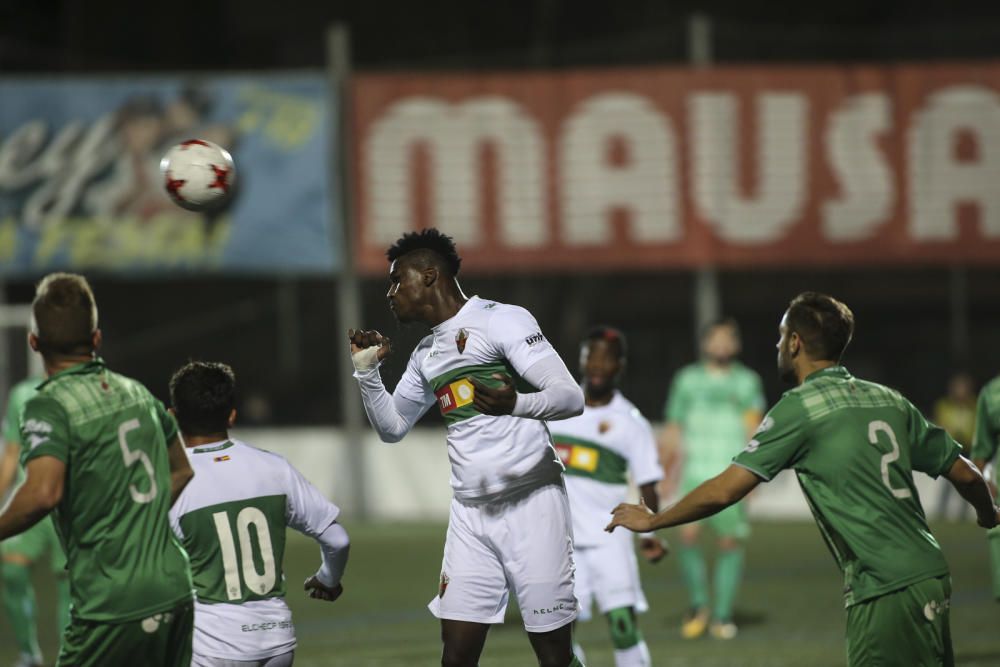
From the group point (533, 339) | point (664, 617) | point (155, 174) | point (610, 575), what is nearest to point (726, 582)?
point (664, 617)

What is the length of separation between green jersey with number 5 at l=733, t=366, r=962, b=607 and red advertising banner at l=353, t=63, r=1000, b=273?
1403 cm

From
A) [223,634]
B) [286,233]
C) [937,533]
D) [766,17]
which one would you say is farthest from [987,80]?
[223,634]

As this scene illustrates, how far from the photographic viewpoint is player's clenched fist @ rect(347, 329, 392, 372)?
6.33 metres

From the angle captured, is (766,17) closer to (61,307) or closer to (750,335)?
(750,335)

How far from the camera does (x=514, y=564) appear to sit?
20.5 ft

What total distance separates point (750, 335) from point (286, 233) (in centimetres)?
1103

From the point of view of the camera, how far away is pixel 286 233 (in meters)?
19.5

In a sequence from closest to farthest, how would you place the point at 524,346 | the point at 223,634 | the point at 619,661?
1. the point at 223,634
2. the point at 524,346
3. the point at 619,661

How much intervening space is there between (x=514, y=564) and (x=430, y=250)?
4.46 feet

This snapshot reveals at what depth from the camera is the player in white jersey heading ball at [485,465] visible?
20.4ft

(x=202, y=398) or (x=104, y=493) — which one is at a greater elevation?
(x=202, y=398)

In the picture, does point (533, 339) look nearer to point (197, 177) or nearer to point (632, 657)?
point (197, 177)

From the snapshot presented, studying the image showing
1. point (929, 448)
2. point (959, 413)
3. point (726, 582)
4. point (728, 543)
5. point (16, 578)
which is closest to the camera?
point (929, 448)

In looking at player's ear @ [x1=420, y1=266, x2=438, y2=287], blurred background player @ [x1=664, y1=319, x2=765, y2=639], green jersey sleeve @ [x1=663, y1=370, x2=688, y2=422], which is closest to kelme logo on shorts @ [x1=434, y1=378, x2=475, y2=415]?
player's ear @ [x1=420, y1=266, x2=438, y2=287]
